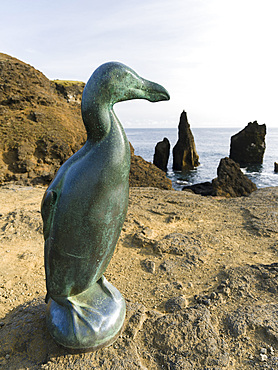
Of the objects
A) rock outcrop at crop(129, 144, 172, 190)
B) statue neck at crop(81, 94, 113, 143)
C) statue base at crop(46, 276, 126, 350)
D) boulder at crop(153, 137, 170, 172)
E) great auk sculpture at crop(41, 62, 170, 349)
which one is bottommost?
boulder at crop(153, 137, 170, 172)

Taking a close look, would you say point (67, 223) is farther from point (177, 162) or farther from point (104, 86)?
point (177, 162)

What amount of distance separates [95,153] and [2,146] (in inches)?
394

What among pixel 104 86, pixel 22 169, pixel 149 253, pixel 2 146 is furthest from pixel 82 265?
pixel 2 146

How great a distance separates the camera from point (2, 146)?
10859mm

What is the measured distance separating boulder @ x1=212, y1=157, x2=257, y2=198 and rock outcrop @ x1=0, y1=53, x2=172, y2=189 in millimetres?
3040

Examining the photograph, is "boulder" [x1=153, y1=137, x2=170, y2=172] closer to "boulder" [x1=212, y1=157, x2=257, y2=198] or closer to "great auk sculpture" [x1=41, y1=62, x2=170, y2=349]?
"boulder" [x1=212, y1=157, x2=257, y2=198]

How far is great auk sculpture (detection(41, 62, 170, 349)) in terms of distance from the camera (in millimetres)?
2238

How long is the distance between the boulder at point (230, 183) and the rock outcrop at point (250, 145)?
82.4 feet

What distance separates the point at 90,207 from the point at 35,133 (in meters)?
10.5

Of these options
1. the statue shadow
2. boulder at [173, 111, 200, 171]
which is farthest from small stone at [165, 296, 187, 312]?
boulder at [173, 111, 200, 171]

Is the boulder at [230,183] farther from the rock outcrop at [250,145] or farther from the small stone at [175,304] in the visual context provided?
the rock outcrop at [250,145]

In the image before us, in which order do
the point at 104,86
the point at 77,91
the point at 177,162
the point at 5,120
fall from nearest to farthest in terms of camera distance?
the point at 104,86 → the point at 5,120 → the point at 77,91 → the point at 177,162

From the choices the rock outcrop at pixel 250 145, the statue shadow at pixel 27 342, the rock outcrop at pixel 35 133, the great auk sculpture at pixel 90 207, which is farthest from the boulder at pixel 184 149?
the great auk sculpture at pixel 90 207

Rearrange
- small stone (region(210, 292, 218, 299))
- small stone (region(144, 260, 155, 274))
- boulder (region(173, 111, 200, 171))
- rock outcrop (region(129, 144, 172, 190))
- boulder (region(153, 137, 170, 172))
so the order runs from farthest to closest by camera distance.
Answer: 1. boulder (region(173, 111, 200, 171))
2. boulder (region(153, 137, 170, 172))
3. rock outcrop (region(129, 144, 172, 190))
4. small stone (region(144, 260, 155, 274))
5. small stone (region(210, 292, 218, 299))
